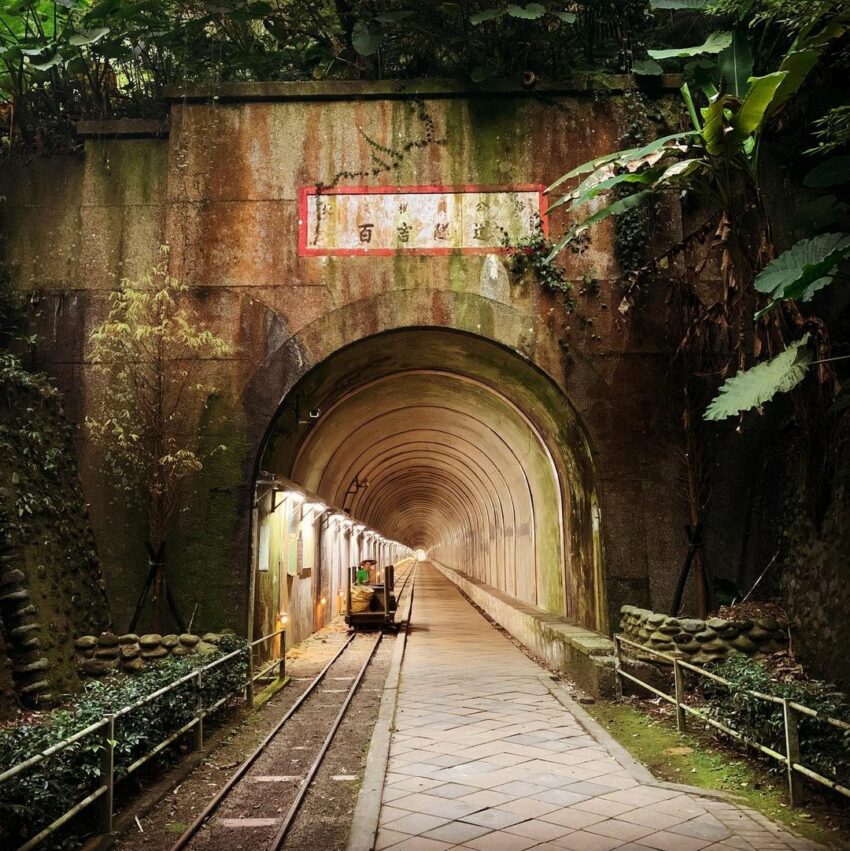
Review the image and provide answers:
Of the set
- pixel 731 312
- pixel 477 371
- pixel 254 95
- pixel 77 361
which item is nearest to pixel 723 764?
pixel 731 312

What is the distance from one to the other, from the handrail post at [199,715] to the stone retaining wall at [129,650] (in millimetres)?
1026

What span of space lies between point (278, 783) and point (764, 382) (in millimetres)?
5190

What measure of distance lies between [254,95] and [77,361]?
4.06m

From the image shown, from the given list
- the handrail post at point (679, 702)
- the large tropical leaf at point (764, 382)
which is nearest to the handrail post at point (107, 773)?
the handrail post at point (679, 702)

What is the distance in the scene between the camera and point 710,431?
883cm

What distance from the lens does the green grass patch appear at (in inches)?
170

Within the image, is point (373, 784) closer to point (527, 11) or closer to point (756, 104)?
point (756, 104)

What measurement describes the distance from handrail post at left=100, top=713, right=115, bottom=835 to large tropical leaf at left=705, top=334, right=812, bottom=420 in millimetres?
5221

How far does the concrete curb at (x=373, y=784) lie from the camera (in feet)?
13.2

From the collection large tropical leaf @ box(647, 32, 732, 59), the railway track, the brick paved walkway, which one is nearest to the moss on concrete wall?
the railway track

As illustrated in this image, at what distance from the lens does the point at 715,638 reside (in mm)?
7395

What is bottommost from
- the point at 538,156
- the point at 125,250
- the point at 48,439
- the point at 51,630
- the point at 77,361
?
the point at 51,630

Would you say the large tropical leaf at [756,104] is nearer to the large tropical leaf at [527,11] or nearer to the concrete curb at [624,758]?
the large tropical leaf at [527,11]

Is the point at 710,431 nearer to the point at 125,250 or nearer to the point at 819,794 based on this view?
the point at 819,794
